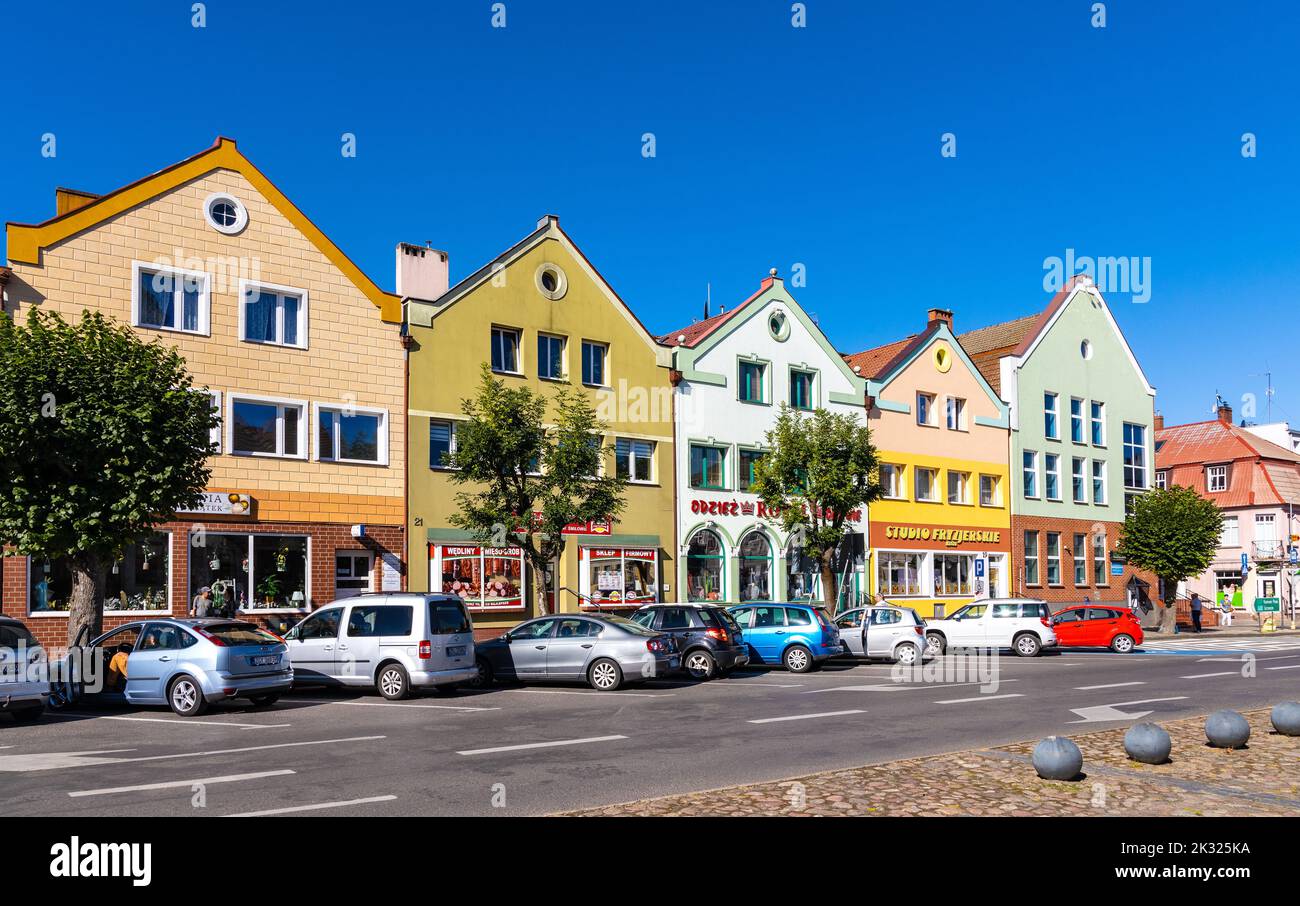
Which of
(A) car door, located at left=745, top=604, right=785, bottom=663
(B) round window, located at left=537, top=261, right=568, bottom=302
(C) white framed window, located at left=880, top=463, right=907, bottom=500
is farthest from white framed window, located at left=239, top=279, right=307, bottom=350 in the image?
(C) white framed window, located at left=880, top=463, right=907, bottom=500

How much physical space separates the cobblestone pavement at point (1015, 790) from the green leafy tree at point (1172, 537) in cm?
3879

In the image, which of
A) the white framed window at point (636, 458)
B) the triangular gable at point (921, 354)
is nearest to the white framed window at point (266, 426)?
the white framed window at point (636, 458)

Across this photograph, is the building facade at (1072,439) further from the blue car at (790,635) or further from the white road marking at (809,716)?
the white road marking at (809,716)

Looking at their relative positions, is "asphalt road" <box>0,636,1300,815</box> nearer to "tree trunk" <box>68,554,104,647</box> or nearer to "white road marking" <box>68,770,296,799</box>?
"white road marking" <box>68,770,296,799</box>

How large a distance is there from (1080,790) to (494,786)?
5.10m

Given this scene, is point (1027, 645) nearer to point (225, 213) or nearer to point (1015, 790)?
point (1015, 790)

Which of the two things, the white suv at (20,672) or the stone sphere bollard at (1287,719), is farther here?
the white suv at (20,672)

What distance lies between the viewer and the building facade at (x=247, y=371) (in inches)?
990

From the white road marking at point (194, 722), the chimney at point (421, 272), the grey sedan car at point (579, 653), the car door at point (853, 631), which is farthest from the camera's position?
the chimney at point (421, 272)

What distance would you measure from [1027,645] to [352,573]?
61.0 feet

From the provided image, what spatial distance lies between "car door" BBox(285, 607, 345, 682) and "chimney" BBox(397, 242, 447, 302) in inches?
512

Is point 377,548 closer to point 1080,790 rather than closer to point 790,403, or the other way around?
point 790,403

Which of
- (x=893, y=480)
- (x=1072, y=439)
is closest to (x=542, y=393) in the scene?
(x=893, y=480)
